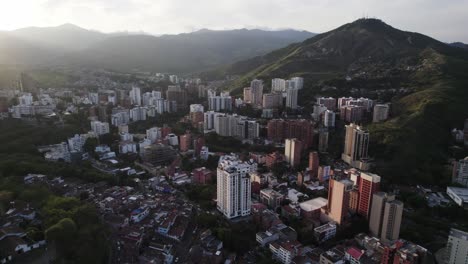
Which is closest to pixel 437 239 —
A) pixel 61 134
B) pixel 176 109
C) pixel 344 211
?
pixel 344 211

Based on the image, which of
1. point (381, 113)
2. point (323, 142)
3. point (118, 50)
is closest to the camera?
point (323, 142)

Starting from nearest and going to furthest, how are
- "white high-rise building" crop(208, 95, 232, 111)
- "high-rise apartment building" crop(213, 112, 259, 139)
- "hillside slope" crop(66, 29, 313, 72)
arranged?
"high-rise apartment building" crop(213, 112, 259, 139), "white high-rise building" crop(208, 95, 232, 111), "hillside slope" crop(66, 29, 313, 72)

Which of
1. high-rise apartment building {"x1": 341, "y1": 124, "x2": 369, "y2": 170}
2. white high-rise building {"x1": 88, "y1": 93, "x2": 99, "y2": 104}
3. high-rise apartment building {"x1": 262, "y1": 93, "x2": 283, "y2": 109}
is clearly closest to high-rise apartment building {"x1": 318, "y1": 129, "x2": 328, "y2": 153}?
high-rise apartment building {"x1": 341, "y1": 124, "x2": 369, "y2": 170}

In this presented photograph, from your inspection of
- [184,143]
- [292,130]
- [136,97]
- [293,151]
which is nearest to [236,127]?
[292,130]

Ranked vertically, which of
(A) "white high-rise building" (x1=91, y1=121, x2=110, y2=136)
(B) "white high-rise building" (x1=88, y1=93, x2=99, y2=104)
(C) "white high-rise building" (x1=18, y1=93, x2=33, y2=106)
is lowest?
(A) "white high-rise building" (x1=91, y1=121, x2=110, y2=136)

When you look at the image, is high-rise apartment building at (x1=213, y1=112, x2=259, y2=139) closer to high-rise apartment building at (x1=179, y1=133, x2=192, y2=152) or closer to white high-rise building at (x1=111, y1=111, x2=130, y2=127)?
high-rise apartment building at (x1=179, y1=133, x2=192, y2=152)

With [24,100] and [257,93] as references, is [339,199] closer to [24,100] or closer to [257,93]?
[257,93]

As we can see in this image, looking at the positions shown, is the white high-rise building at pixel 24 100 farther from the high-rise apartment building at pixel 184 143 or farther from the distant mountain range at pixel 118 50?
the distant mountain range at pixel 118 50
